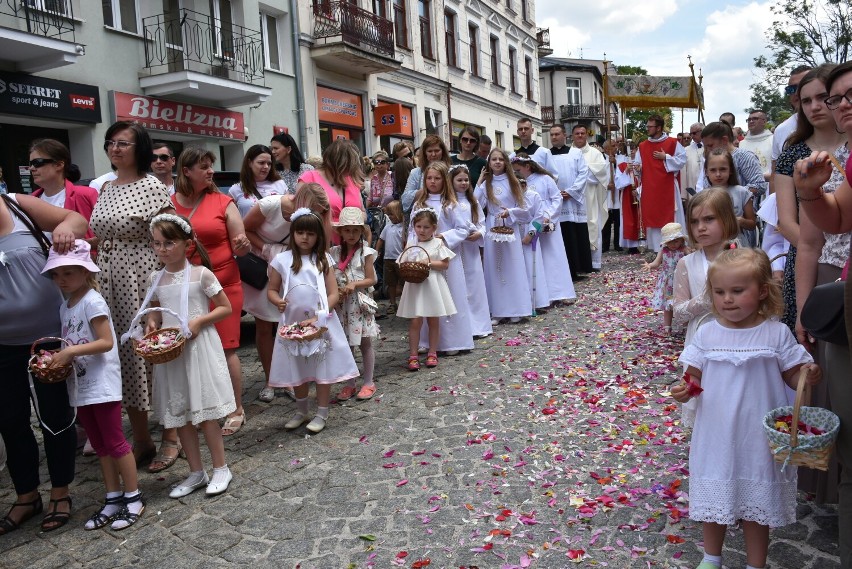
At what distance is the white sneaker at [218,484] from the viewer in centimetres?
439

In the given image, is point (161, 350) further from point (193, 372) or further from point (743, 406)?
point (743, 406)

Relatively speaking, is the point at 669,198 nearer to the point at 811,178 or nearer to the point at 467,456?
the point at 467,456

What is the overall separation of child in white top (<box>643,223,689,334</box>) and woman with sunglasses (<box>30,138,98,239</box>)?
4.94 meters

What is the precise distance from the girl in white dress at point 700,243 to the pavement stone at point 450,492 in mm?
772

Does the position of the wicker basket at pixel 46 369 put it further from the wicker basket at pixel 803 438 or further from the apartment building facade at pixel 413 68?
the apartment building facade at pixel 413 68

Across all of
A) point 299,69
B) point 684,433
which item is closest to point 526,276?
point 684,433

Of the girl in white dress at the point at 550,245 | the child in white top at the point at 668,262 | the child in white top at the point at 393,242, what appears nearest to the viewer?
the child in white top at the point at 668,262

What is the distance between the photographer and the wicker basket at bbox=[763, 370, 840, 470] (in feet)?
8.19

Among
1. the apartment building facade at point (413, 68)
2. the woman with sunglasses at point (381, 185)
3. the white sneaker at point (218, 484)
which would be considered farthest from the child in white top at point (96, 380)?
the apartment building facade at point (413, 68)

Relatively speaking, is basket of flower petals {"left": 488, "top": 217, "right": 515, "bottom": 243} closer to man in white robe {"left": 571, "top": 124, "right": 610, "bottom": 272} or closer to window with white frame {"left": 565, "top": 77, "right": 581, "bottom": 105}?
man in white robe {"left": 571, "top": 124, "right": 610, "bottom": 272}

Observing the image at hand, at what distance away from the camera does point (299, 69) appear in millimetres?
18891

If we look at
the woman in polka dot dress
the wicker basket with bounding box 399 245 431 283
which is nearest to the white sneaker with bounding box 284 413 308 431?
the woman in polka dot dress

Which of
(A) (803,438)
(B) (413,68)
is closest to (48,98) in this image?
(A) (803,438)

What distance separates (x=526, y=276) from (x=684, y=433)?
14.1 ft
